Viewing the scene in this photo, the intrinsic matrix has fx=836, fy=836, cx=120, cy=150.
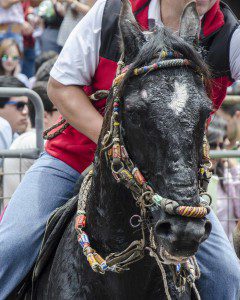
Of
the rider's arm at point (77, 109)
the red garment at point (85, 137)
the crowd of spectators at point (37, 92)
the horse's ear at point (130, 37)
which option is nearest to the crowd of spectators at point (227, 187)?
the crowd of spectators at point (37, 92)

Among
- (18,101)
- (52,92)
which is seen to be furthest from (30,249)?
(18,101)

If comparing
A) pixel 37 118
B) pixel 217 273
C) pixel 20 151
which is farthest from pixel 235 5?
pixel 217 273

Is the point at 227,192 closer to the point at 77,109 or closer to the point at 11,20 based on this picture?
the point at 77,109

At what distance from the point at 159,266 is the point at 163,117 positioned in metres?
0.72

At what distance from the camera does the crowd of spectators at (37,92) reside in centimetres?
727

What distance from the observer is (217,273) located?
4266 mm

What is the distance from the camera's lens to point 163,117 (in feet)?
10.7

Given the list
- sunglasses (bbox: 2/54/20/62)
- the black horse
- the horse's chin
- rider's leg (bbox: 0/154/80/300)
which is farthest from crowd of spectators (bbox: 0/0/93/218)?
the horse's chin

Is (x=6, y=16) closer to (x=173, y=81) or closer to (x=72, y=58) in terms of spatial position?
(x=72, y=58)

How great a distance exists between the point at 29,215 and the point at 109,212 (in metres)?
0.78

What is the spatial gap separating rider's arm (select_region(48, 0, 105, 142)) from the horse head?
691 millimetres

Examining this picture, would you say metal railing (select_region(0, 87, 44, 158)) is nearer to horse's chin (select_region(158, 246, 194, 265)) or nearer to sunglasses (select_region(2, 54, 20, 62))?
horse's chin (select_region(158, 246, 194, 265))

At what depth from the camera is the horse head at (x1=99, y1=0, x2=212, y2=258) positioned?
3170 mm

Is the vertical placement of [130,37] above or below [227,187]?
above
